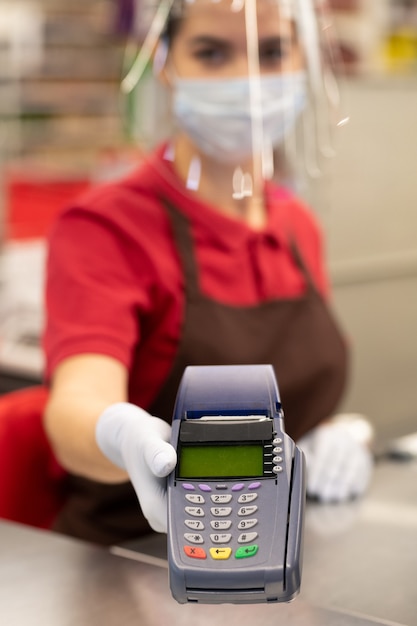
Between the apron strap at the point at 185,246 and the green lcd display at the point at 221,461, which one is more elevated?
the green lcd display at the point at 221,461

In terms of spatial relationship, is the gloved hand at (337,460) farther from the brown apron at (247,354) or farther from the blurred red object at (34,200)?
the blurred red object at (34,200)

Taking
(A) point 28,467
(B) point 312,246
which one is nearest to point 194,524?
(A) point 28,467

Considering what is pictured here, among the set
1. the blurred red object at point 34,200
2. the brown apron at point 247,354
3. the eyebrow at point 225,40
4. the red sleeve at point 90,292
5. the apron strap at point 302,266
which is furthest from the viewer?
the blurred red object at point 34,200

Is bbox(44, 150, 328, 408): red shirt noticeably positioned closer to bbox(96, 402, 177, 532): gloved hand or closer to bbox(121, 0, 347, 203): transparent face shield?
bbox(121, 0, 347, 203): transparent face shield

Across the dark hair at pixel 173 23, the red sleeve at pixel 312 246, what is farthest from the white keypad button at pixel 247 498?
the red sleeve at pixel 312 246

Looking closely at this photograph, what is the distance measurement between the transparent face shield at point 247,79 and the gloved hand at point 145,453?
347 mm

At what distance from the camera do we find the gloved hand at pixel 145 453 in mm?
641

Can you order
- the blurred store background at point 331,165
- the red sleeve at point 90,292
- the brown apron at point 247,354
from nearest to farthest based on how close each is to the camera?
the red sleeve at point 90,292 < the brown apron at point 247,354 < the blurred store background at point 331,165

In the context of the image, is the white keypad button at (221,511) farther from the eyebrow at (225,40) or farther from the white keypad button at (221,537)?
the eyebrow at (225,40)

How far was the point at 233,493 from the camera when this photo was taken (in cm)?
62

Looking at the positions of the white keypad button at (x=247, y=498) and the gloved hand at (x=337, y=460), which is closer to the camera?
the white keypad button at (x=247, y=498)

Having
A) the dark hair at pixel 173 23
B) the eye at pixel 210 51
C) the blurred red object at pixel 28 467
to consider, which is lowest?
the blurred red object at pixel 28 467

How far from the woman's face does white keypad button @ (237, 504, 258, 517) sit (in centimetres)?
51

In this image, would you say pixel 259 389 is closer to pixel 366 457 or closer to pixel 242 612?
pixel 242 612
